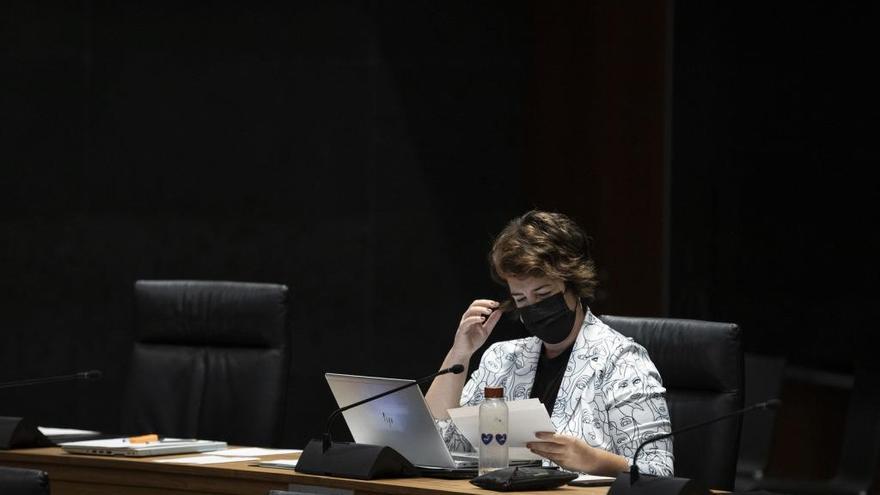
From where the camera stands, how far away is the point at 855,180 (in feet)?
15.4

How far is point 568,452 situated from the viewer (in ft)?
9.80

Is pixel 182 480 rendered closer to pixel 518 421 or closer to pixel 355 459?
pixel 355 459

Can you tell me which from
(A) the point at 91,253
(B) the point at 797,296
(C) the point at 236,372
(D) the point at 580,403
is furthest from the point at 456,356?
(A) the point at 91,253

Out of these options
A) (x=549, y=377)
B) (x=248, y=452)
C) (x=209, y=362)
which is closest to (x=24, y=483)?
(x=248, y=452)

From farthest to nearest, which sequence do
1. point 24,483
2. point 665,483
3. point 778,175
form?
1. point 778,175
2. point 665,483
3. point 24,483

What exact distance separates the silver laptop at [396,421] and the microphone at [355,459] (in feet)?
0.10

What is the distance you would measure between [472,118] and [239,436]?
1.77 metres

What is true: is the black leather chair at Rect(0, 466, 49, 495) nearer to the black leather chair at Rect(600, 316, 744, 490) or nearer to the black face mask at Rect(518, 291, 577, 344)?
the black face mask at Rect(518, 291, 577, 344)

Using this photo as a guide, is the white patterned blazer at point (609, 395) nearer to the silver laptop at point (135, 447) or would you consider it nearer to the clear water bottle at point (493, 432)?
the clear water bottle at point (493, 432)

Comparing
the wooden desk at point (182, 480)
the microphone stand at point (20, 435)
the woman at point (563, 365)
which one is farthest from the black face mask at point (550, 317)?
the microphone stand at point (20, 435)

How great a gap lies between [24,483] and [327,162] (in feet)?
10.5

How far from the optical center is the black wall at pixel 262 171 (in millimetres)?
5367

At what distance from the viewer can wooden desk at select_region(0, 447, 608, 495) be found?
2994 mm

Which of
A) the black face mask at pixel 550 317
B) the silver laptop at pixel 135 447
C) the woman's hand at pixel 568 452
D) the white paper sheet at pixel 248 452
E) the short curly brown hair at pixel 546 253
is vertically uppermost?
the short curly brown hair at pixel 546 253
